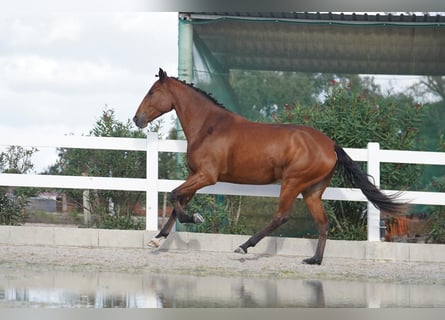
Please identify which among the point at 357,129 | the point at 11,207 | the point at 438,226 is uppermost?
the point at 357,129

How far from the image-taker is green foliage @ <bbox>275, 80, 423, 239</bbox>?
11.7 metres

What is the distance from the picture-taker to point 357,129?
11.9 metres

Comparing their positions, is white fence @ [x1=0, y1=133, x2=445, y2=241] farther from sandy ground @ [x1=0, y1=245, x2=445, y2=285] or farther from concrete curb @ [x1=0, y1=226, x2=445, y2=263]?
sandy ground @ [x1=0, y1=245, x2=445, y2=285]

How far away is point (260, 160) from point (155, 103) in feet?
5.33

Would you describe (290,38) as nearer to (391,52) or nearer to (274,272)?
(391,52)

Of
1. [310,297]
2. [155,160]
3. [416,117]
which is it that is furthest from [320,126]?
[310,297]

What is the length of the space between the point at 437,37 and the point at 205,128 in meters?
5.43

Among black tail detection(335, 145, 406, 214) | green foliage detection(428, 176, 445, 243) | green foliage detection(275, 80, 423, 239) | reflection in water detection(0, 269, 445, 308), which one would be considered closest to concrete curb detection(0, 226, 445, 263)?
black tail detection(335, 145, 406, 214)

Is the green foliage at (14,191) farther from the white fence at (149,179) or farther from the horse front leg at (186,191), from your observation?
the horse front leg at (186,191)

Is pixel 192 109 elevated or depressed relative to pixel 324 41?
depressed

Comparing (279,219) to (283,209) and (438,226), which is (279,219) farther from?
(438,226)

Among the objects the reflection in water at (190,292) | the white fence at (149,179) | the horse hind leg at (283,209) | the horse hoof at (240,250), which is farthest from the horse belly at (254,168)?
the reflection in water at (190,292)

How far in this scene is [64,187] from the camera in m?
11.4

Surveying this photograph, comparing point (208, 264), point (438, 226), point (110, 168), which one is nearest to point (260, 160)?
point (208, 264)
